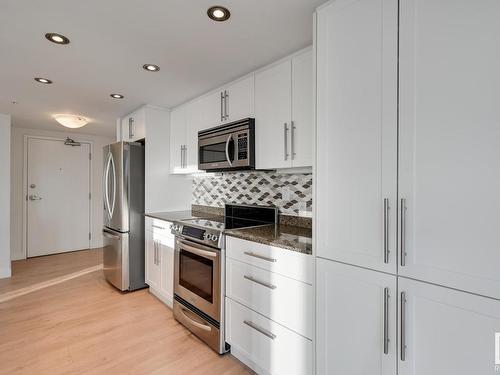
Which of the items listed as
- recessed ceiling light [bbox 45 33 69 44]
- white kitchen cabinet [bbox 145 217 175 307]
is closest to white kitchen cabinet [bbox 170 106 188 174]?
white kitchen cabinet [bbox 145 217 175 307]

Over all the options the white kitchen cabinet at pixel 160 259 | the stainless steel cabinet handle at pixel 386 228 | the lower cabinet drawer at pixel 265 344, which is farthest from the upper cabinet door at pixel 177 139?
the stainless steel cabinet handle at pixel 386 228

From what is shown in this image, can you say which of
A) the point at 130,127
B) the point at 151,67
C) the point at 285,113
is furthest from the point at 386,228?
the point at 130,127

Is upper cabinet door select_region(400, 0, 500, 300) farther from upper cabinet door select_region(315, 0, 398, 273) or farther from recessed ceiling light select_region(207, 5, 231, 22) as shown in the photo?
recessed ceiling light select_region(207, 5, 231, 22)

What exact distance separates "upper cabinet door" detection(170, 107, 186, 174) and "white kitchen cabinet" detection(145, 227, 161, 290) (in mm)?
838

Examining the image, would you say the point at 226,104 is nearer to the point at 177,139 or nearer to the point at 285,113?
the point at 285,113

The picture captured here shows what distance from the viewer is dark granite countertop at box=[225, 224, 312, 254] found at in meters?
1.56

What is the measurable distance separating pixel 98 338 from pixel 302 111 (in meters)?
2.44

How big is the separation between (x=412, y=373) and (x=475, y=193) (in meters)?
0.76

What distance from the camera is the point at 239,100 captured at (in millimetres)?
2381

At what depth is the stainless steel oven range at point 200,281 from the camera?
2.02m

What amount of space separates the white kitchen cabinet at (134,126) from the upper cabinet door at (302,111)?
6.69 ft

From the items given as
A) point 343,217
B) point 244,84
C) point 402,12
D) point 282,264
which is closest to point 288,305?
point 282,264

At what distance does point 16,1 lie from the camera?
4.65ft

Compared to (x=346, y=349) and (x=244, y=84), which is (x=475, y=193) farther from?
(x=244, y=84)
